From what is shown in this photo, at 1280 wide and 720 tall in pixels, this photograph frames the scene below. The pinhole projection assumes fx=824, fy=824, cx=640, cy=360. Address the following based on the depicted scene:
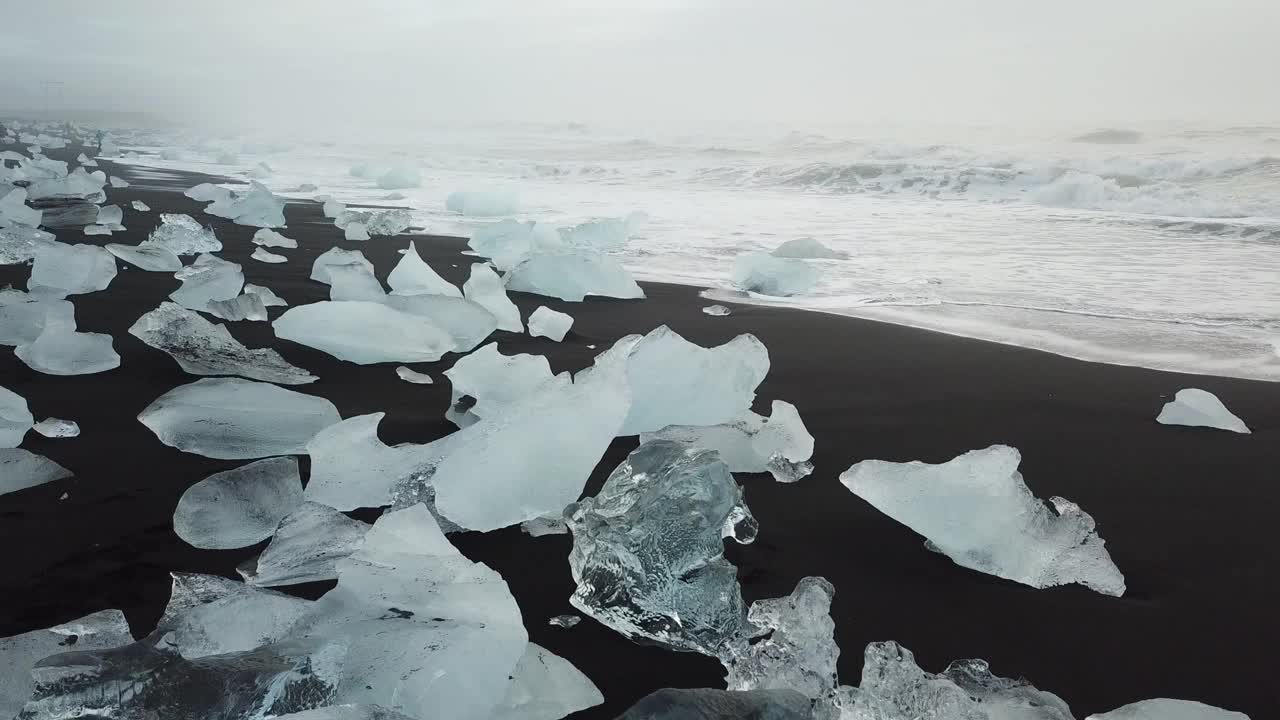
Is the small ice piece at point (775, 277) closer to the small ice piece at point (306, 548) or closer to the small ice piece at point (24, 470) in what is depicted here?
the small ice piece at point (306, 548)

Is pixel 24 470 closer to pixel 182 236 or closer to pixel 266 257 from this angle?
pixel 266 257

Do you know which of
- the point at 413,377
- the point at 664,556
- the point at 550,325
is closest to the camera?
the point at 664,556

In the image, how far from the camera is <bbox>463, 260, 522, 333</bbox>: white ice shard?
2836 millimetres

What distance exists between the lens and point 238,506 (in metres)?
1.35

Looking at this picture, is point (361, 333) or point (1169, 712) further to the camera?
point (361, 333)

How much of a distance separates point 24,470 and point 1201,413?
254 centimetres

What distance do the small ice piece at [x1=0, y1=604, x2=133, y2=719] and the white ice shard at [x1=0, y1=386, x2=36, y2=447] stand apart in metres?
0.76

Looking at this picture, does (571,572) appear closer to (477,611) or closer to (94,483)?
(477,611)

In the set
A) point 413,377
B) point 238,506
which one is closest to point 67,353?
point 413,377

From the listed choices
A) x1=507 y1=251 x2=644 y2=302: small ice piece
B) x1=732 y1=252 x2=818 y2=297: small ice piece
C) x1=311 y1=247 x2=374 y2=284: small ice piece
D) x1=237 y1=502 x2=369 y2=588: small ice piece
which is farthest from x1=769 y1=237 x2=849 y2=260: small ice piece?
x1=237 y1=502 x2=369 y2=588: small ice piece

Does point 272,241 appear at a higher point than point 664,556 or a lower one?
lower

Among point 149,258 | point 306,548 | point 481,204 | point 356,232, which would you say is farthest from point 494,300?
point 481,204

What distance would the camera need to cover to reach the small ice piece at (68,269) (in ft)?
9.86

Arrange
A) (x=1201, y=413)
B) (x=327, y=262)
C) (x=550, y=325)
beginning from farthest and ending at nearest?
(x=327, y=262) < (x=550, y=325) < (x=1201, y=413)
